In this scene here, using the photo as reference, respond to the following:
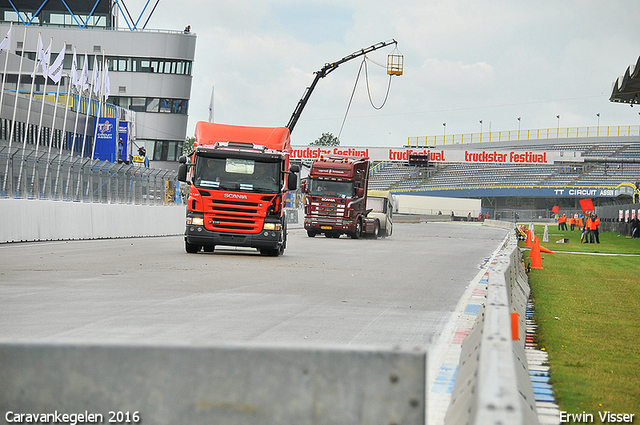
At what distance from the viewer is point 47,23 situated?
2911 inches

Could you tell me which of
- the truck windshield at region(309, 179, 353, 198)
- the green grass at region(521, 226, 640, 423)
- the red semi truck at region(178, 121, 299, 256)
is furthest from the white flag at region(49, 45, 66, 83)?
the green grass at region(521, 226, 640, 423)

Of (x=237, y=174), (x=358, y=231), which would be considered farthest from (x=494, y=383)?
(x=358, y=231)

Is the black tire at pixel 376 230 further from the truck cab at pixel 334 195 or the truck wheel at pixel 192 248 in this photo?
the truck wheel at pixel 192 248

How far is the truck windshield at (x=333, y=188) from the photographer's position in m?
35.4

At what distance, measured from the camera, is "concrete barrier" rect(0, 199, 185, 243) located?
71.8 feet

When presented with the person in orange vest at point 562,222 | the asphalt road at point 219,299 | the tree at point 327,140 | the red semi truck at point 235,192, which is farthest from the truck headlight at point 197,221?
the tree at point 327,140

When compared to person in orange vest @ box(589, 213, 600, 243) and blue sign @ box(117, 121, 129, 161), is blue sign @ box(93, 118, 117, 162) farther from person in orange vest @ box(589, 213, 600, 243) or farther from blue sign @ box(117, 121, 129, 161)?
person in orange vest @ box(589, 213, 600, 243)

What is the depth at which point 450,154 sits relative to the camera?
6800 cm

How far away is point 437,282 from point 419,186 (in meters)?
96.0

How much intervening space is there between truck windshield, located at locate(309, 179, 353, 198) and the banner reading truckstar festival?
31.9 meters

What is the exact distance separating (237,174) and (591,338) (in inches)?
508

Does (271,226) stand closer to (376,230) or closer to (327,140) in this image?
(376,230)

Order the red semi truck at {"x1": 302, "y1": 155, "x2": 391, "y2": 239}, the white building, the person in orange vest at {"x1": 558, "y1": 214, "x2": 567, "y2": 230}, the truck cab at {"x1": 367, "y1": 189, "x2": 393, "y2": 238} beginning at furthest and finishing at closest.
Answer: the white building
the person in orange vest at {"x1": 558, "y1": 214, "x2": 567, "y2": 230}
the truck cab at {"x1": 367, "y1": 189, "x2": 393, "y2": 238}
the red semi truck at {"x1": 302, "y1": 155, "x2": 391, "y2": 239}

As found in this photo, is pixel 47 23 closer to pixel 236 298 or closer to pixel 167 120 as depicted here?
pixel 167 120
